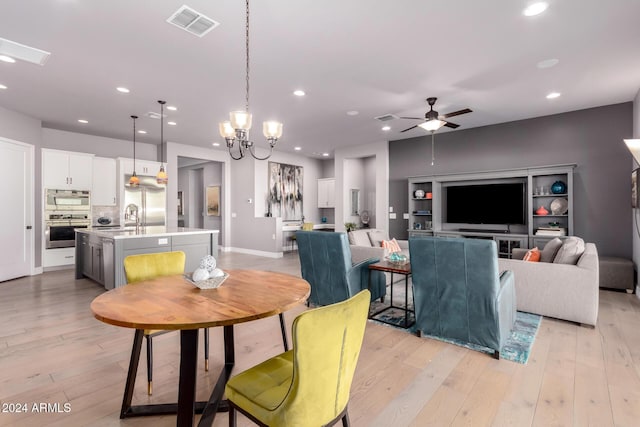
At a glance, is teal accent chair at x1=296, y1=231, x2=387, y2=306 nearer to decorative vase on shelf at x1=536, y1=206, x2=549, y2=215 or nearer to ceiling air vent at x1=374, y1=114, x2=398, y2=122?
ceiling air vent at x1=374, y1=114, x2=398, y2=122

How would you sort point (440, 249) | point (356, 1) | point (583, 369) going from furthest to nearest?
point (440, 249)
point (356, 1)
point (583, 369)

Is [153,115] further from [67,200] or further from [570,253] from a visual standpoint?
[570,253]

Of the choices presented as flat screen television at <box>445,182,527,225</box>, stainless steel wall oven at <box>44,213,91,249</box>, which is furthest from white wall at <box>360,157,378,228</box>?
stainless steel wall oven at <box>44,213,91,249</box>

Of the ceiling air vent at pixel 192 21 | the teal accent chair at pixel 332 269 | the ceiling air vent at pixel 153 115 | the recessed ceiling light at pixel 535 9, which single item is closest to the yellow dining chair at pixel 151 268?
the teal accent chair at pixel 332 269

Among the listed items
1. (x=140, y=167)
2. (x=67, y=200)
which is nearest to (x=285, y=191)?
(x=140, y=167)

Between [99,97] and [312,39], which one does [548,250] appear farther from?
[99,97]

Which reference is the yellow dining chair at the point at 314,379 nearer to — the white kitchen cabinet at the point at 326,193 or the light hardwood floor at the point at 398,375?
the light hardwood floor at the point at 398,375

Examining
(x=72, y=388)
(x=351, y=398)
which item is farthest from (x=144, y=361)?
(x=351, y=398)

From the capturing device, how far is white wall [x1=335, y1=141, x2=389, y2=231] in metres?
7.64

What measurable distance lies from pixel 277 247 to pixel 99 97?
4.83m

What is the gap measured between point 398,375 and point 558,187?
195 inches

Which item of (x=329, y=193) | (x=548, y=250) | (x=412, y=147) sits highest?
(x=412, y=147)

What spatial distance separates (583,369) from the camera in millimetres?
2373

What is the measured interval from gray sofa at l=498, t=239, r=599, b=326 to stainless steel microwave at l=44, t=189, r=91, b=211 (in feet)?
25.0
